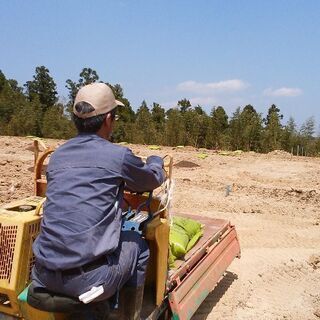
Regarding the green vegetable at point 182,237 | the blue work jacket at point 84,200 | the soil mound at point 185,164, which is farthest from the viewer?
the soil mound at point 185,164

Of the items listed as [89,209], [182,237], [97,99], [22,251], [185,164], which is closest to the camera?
[89,209]

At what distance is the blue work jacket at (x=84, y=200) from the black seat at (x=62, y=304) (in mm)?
188

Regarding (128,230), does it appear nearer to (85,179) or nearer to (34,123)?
(85,179)

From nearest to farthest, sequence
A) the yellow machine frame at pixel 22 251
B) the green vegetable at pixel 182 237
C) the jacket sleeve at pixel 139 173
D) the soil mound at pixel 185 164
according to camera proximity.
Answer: the jacket sleeve at pixel 139 173, the yellow machine frame at pixel 22 251, the green vegetable at pixel 182 237, the soil mound at pixel 185 164

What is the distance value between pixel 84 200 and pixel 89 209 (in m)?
0.06

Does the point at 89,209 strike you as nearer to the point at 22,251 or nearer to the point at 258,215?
the point at 22,251

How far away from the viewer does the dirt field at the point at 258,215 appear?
4.79 meters

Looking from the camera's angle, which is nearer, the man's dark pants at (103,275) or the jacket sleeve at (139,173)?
the man's dark pants at (103,275)

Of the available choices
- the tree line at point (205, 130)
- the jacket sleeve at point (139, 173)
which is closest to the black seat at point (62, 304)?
the jacket sleeve at point (139, 173)

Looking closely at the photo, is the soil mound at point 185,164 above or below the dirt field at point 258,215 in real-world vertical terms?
above

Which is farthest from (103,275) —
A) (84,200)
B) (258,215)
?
(258,215)

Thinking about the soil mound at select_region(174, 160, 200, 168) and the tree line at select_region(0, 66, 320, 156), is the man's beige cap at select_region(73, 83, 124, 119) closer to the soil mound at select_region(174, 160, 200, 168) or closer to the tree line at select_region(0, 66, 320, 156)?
the soil mound at select_region(174, 160, 200, 168)

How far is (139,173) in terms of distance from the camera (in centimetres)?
264

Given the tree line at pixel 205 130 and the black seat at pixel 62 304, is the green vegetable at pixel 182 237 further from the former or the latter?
the tree line at pixel 205 130
